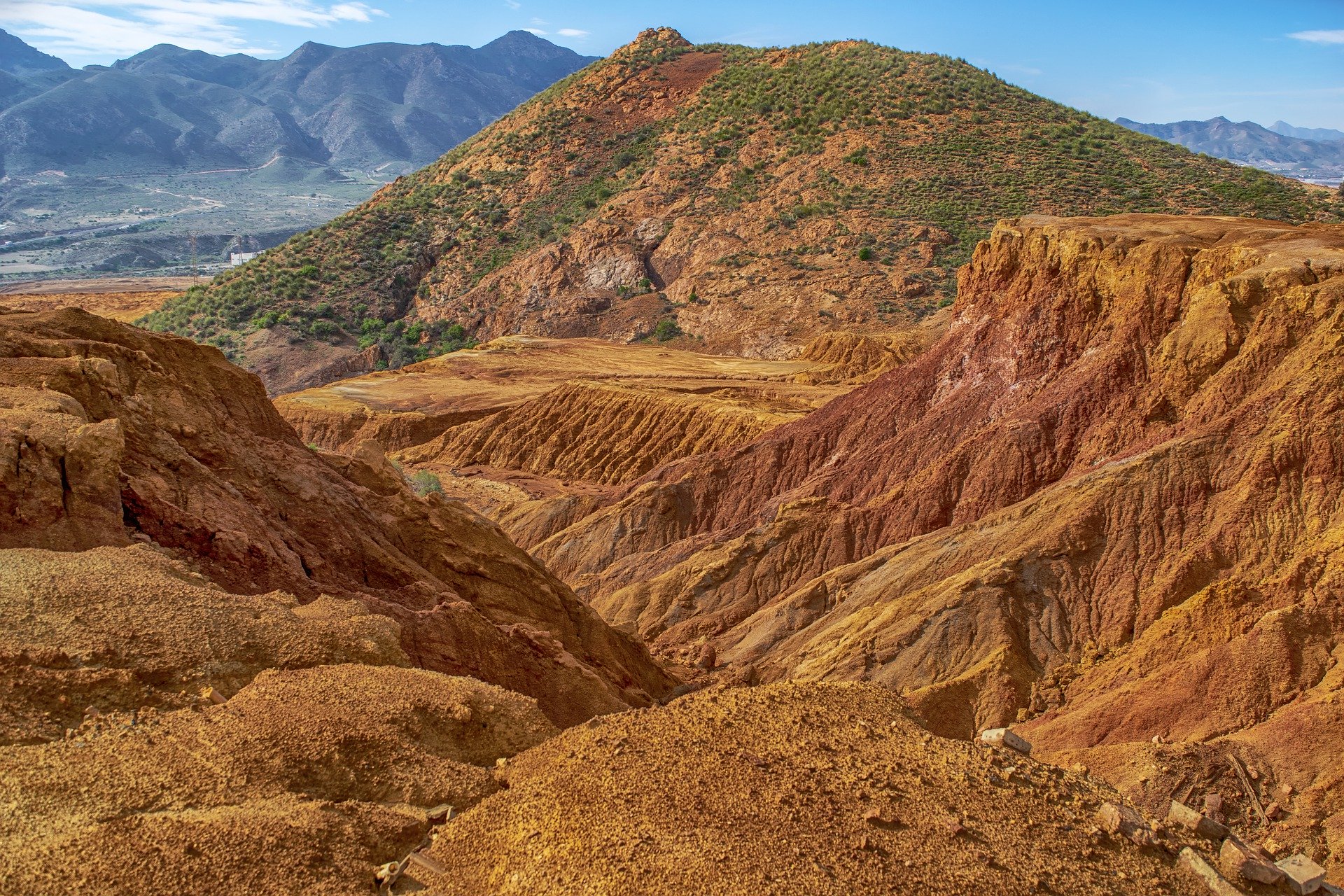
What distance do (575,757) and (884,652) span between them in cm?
1176

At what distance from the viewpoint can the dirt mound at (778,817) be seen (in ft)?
22.4

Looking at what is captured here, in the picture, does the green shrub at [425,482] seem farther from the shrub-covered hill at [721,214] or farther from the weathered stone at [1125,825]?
the weathered stone at [1125,825]

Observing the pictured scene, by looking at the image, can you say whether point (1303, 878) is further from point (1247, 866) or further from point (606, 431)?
point (606, 431)

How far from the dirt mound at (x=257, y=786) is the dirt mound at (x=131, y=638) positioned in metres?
0.37

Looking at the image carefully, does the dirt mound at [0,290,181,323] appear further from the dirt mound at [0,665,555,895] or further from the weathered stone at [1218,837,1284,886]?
the weathered stone at [1218,837,1284,886]

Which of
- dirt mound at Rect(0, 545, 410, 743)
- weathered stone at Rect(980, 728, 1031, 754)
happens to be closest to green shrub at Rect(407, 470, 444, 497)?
dirt mound at Rect(0, 545, 410, 743)

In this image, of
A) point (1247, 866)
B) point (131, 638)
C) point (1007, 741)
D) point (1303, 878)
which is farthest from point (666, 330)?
point (1247, 866)

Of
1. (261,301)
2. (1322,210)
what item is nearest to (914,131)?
(1322,210)

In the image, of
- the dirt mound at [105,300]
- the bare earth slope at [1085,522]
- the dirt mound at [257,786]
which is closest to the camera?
the dirt mound at [257,786]

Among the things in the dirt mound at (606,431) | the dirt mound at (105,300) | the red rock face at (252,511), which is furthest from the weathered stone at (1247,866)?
the dirt mound at (105,300)

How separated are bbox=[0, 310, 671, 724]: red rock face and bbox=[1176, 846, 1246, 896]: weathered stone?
7904mm

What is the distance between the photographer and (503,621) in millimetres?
16781

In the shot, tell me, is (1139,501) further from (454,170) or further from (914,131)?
(454,170)

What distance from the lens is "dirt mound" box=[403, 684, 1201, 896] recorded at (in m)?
6.83
